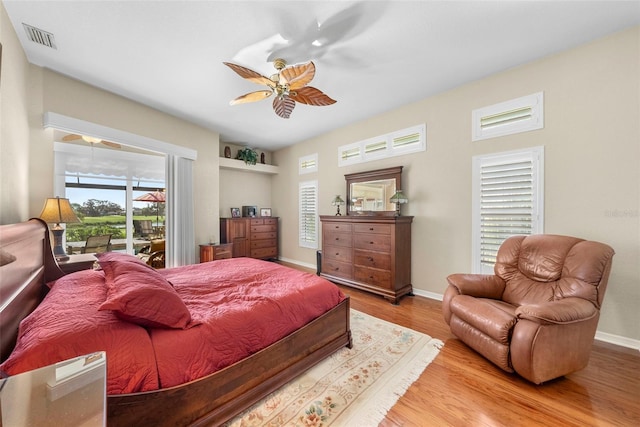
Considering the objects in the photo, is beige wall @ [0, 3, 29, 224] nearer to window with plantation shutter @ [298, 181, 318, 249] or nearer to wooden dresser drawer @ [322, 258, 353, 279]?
wooden dresser drawer @ [322, 258, 353, 279]

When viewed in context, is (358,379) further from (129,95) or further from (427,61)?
(129,95)

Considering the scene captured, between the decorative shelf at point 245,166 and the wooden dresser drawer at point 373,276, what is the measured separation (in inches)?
137

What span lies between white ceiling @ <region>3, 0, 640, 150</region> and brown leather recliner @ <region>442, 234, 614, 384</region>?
2.00 m

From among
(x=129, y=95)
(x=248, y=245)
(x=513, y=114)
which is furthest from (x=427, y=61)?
(x=248, y=245)

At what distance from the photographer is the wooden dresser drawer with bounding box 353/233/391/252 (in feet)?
11.1

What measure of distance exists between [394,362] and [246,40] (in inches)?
129

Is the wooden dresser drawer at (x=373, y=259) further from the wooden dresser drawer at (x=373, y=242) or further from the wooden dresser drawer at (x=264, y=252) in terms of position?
the wooden dresser drawer at (x=264, y=252)

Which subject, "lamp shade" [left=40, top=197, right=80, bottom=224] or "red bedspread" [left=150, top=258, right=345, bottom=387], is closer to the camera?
"red bedspread" [left=150, top=258, right=345, bottom=387]

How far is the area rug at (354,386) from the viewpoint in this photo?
1.47 meters

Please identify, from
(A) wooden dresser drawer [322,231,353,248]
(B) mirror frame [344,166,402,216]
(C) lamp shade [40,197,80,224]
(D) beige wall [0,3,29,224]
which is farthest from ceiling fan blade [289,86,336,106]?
(C) lamp shade [40,197,80,224]

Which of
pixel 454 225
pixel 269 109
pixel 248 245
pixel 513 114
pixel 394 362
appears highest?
pixel 269 109

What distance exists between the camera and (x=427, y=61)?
2.60 meters

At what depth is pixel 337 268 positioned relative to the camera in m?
4.02

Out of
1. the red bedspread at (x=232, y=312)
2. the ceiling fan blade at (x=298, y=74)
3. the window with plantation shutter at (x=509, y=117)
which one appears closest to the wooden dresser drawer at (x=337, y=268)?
the red bedspread at (x=232, y=312)
